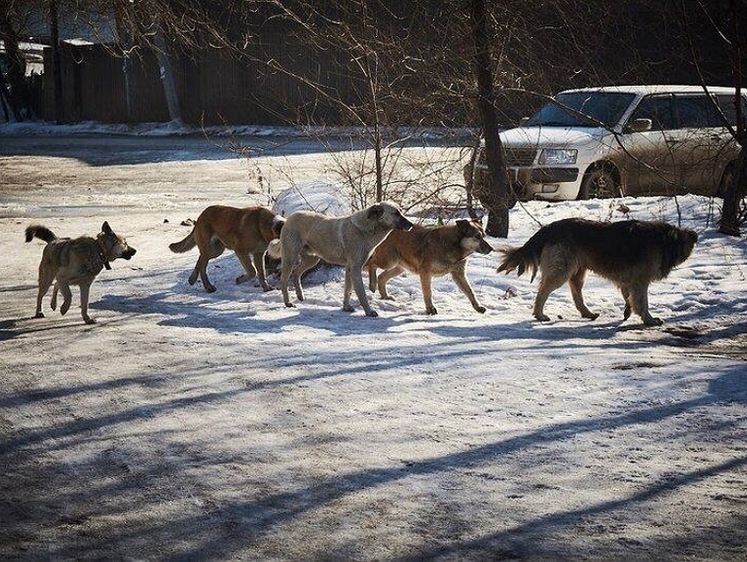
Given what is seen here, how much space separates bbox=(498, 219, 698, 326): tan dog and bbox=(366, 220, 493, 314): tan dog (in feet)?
2.08

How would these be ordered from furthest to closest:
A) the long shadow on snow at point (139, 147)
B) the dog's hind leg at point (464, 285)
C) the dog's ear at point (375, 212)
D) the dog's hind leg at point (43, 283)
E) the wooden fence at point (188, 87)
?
the wooden fence at point (188, 87), the long shadow on snow at point (139, 147), the dog's hind leg at point (464, 285), the dog's ear at point (375, 212), the dog's hind leg at point (43, 283)

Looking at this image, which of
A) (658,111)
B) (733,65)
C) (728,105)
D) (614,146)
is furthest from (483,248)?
(728,105)

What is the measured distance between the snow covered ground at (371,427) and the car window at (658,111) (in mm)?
5031

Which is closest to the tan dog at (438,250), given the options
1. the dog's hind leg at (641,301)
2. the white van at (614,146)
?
the dog's hind leg at (641,301)

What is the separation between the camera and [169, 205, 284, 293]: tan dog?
12.4m

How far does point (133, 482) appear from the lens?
5934mm

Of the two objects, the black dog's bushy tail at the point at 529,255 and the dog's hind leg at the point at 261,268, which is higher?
the black dog's bushy tail at the point at 529,255

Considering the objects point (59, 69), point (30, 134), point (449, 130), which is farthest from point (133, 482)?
point (59, 69)

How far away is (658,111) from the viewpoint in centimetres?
1738

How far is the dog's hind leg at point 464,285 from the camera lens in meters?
11.7

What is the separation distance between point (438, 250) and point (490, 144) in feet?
10.7

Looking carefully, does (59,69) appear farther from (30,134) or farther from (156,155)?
(156,155)

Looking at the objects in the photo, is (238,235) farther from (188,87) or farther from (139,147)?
(188,87)

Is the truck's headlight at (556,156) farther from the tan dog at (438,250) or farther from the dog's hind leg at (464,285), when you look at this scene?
the dog's hind leg at (464,285)
